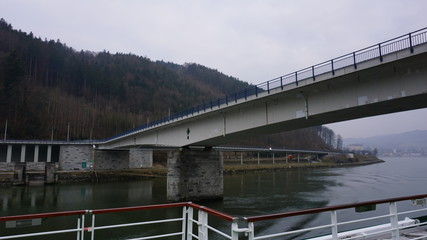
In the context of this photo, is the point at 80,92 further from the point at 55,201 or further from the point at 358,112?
the point at 358,112

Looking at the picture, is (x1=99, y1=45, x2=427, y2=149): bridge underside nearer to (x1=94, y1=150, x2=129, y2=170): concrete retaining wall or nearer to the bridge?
the bridge

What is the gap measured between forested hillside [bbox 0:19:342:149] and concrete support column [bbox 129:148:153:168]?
37.2 feet

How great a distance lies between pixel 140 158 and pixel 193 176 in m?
35.1

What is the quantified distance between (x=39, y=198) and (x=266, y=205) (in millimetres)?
23129

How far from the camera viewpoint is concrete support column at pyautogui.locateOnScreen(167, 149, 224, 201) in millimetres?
26109

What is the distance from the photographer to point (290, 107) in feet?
60.1

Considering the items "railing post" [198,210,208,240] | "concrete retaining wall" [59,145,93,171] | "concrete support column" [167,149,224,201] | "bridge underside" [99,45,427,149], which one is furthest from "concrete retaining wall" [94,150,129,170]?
"railing post" [198,210,208,240]

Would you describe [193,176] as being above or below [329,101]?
below

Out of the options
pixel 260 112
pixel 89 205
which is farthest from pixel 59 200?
pixel 260 112

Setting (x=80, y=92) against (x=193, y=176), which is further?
(x=80, y=92)

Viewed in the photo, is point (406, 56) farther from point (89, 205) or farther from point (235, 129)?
point (89, 205)

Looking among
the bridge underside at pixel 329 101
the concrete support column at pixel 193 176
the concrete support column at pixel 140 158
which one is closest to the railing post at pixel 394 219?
the bridge underside at pixel 329 101

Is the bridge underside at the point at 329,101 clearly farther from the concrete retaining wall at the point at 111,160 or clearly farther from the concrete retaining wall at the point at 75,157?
the concrete retaining wall at the point at 75,157

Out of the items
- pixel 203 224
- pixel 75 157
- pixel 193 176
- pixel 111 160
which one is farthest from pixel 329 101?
pixel 75 157
